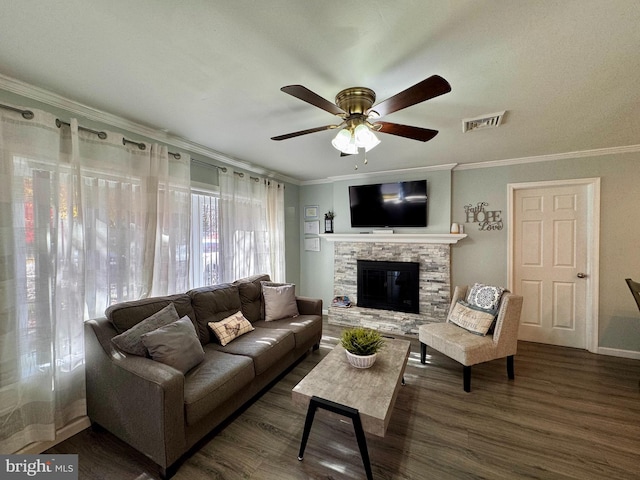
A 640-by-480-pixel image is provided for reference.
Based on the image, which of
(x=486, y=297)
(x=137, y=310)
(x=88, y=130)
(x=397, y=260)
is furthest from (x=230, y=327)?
(x=486, y=297)

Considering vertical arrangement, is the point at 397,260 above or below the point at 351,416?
above

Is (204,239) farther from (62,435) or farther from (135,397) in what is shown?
(62,435)

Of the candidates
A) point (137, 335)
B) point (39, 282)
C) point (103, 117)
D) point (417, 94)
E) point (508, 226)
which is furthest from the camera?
point (508, 226)

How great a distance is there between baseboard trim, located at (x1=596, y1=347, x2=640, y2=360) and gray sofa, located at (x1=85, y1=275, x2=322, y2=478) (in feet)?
12.2

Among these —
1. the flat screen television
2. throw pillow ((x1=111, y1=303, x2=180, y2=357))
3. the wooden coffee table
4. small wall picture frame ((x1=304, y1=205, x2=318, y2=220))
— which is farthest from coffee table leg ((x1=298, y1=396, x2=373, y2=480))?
small wall picture frame ((x1=304, y1=205, x2=318, y2=220))

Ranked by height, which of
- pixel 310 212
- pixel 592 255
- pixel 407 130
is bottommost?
pixel 592 255

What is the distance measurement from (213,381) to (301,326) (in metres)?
1.20

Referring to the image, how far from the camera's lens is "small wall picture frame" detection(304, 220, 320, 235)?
4782 millimetres

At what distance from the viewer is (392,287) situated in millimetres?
3996

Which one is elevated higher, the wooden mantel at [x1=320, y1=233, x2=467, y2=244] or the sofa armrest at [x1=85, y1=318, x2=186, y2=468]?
the wooden mantel at [x1=320, y1=233, x2=467, y2=244]

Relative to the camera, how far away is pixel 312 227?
4.84 m

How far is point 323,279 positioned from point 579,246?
3.64 metres

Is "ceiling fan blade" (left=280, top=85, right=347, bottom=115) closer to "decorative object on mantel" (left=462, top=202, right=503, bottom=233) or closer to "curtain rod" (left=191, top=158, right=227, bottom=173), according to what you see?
"curtain rod" (left=191, top=158, right=227, bottom=173)

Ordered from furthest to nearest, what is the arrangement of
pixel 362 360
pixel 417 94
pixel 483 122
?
pixel 483 122, pixel 362 360, pixel 417 94
